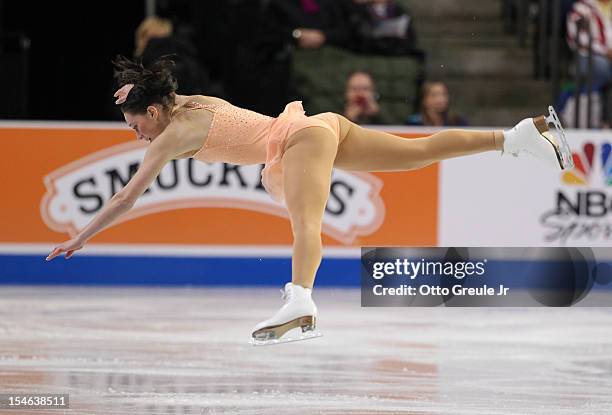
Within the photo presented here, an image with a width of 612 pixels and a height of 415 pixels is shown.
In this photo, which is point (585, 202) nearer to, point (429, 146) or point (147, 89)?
point (429, 146)

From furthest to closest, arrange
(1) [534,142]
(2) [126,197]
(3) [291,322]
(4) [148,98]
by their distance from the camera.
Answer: (1) [534,142] → (4) [148,98] → (2) [126,197] → (3) [291,322]

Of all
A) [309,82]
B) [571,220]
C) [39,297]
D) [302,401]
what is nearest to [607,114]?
[571,220]

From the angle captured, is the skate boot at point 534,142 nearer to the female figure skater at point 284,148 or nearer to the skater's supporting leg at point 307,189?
the female figure skater at point 284,148

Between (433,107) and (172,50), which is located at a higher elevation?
(172,50)

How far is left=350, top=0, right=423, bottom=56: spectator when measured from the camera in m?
8.33

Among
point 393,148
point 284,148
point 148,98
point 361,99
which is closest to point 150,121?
point 148,98

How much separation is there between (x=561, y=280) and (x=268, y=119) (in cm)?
230

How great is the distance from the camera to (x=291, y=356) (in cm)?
589

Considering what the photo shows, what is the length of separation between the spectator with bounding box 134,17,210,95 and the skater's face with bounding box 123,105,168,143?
279 centimetres

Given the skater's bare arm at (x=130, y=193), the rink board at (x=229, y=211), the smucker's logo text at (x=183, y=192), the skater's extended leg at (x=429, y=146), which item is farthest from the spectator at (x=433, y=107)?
the skater's bare arm at (x=130, y=193)

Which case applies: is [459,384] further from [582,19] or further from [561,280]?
[582,19]

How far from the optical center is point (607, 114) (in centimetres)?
872

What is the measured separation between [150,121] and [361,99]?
3.15m

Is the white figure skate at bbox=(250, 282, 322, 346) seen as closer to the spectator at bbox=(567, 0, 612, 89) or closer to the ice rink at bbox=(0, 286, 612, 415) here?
the ice rink at bbox=(0, 286, 612, 415)
